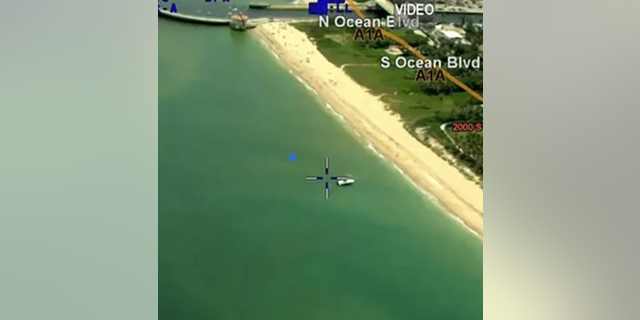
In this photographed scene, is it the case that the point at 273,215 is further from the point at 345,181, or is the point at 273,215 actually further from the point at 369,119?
the point at 369,119

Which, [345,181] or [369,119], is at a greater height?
[369,119]

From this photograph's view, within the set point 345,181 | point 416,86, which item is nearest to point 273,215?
point 345,181

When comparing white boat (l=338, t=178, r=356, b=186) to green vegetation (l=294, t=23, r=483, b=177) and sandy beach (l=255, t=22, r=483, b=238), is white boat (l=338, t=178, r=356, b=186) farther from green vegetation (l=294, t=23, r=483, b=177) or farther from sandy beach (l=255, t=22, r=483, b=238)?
green vegetation (l=294, t=23, r=483, b=177)

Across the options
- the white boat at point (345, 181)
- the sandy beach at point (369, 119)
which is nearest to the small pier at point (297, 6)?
the sandy beach at point (369, 119)
